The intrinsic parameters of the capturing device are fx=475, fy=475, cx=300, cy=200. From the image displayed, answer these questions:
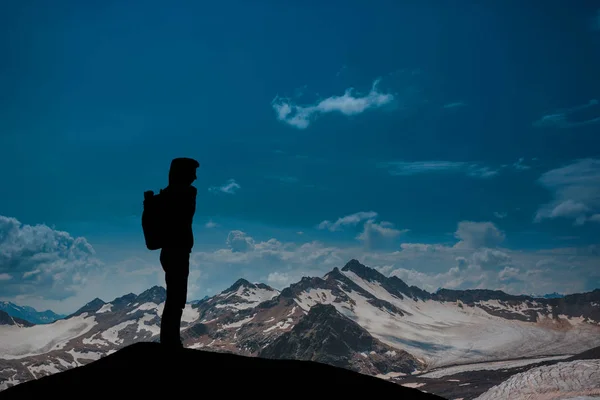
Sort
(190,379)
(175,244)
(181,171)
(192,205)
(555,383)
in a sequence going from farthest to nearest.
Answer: (555,383) → (181,171) → (192,205) → (175,244) → (190,379)

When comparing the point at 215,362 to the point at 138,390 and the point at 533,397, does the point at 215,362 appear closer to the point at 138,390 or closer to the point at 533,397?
the point at 138,390

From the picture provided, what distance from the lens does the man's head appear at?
1420 cm

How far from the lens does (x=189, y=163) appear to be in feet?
47.4

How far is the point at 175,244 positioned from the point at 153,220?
982 mm

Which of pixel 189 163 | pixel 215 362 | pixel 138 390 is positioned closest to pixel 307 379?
pixel 215 362

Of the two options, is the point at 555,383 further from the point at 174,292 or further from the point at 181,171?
the point at 181,171

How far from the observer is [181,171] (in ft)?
46.7

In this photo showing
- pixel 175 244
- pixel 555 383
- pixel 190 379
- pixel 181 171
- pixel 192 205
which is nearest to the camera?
pixel 190 379

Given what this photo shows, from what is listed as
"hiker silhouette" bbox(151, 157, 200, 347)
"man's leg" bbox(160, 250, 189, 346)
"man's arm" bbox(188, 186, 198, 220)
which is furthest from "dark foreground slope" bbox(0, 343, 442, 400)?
"man's arm" bbox(188, 186, 198, 220)

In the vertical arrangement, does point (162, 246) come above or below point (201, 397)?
above

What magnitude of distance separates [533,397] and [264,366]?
161623 millimetres

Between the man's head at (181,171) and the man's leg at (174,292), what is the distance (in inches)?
82.4

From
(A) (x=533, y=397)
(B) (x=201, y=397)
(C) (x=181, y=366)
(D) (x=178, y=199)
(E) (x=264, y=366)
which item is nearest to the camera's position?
(B) (x=201, y=397)

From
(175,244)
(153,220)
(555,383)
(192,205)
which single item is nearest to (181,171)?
(192,205)
